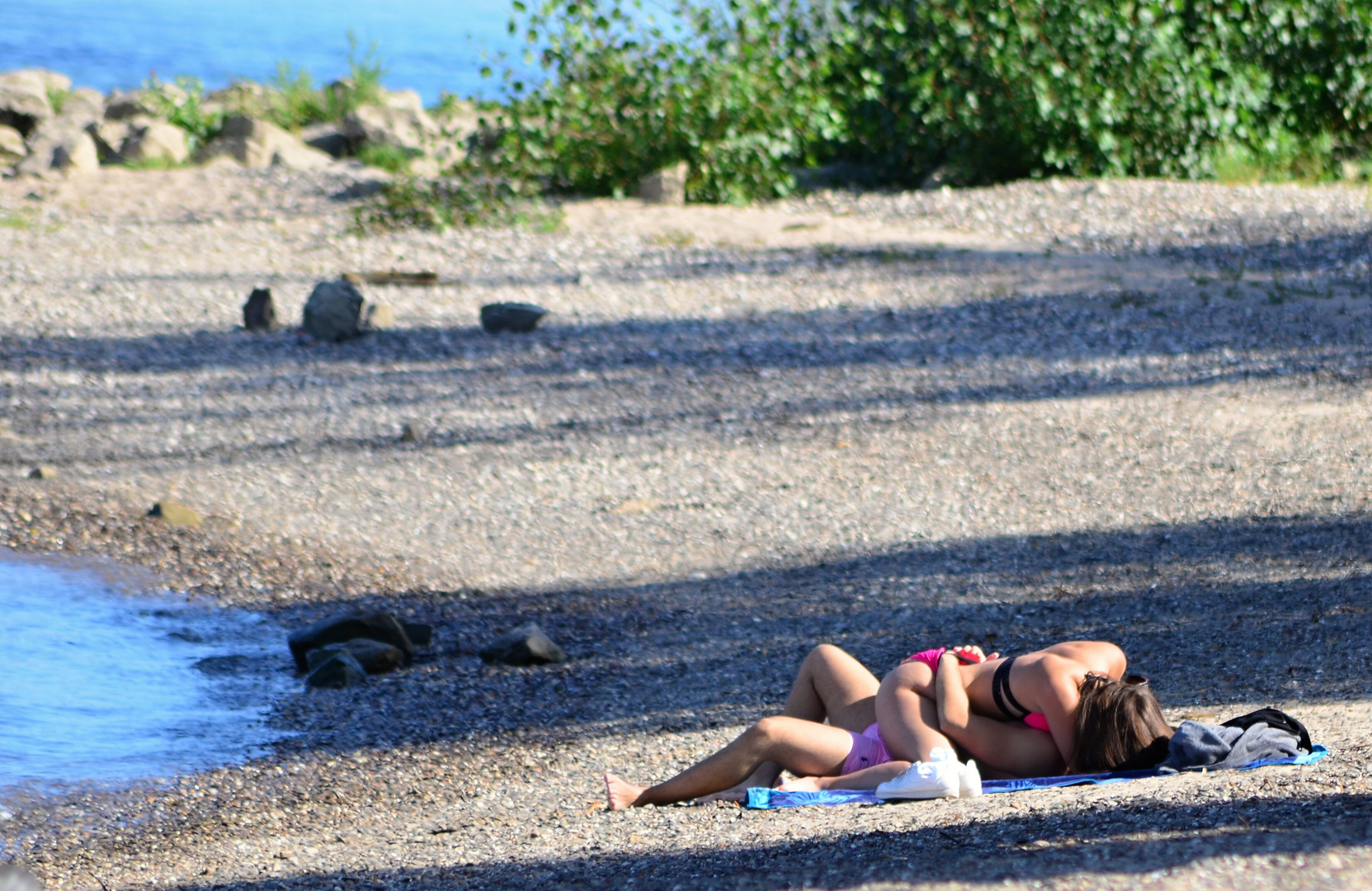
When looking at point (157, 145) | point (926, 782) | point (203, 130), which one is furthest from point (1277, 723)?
point (203, 130)

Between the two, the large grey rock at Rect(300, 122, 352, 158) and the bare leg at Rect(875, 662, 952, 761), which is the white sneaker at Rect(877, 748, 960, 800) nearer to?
the bare leg at Rect(875, 662, 952, 761)

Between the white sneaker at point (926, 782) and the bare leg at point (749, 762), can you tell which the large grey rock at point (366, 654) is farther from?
the white sneaker at point (926, 782)

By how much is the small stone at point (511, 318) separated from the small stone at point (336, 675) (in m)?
4.93

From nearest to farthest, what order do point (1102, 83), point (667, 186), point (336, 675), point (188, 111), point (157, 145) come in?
point (336, 675)
point (1102, 83)
point (667, 186)
point (157, 145)
point (188, 111)

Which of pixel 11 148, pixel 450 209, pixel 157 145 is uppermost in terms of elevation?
pixel 11 148

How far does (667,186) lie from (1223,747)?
9.97 metres

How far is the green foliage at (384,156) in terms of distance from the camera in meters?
15.6

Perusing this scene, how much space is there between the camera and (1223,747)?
12.4 feet

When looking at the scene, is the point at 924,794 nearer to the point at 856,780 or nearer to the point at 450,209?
the point at 856,780

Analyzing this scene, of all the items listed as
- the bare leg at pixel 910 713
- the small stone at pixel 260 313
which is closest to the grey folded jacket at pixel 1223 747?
the bare leg at pixel 910 713

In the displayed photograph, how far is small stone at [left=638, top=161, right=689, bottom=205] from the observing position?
1309cm

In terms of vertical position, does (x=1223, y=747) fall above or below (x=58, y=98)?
below

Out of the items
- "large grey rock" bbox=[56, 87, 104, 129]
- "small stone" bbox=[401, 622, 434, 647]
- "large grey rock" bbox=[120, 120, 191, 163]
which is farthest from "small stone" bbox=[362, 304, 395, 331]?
"large grey rock" bbox=[56, 87, 104, 129]

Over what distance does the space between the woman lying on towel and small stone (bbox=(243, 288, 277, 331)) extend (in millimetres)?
6651
